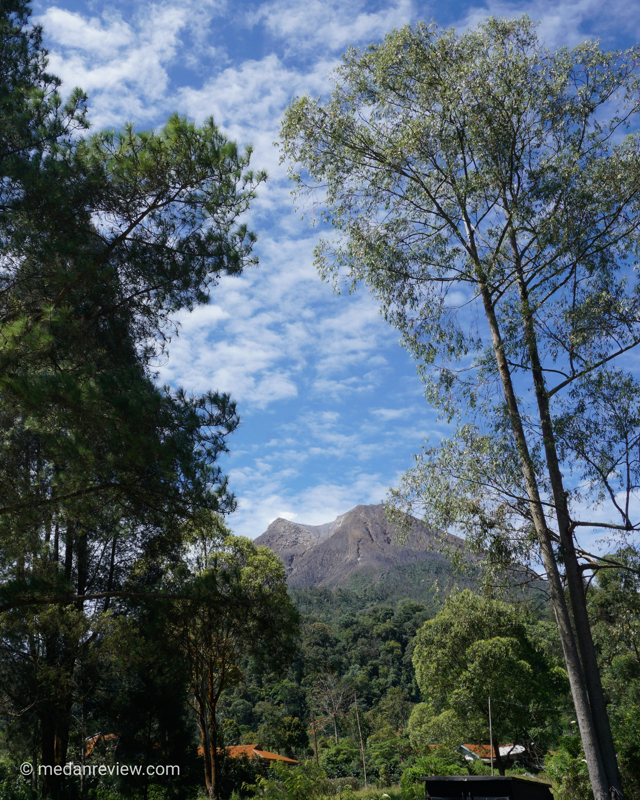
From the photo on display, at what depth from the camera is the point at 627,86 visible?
25.8ft

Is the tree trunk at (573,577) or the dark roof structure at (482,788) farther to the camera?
the dark roof structure at (482,788)

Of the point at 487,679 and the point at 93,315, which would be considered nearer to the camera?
the point at 93,315

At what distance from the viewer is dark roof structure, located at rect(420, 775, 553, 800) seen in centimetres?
782

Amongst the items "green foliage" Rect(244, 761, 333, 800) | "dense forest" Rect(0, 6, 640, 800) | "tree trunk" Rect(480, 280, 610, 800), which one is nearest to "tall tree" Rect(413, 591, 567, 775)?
"dense forest" Rect(0, 6, 640, 800)

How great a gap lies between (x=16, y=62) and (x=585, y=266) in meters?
8.13

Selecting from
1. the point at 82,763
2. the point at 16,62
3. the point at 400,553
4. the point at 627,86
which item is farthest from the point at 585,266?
the point at 400,553

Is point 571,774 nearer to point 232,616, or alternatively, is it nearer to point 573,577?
point 573,577

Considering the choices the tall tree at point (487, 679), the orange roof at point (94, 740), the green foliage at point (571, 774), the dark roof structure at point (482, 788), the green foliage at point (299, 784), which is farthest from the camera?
the tall tree at point (487, 679)

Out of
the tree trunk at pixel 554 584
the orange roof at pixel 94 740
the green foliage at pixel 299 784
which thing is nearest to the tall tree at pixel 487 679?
the tree trunk at pixel 554 584

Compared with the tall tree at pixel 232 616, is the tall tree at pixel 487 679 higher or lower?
A: lower

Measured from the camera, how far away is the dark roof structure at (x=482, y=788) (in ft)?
25.7

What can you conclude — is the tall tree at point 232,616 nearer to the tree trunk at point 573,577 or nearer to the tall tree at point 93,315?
the tall tree at point 93,315

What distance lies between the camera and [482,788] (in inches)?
313

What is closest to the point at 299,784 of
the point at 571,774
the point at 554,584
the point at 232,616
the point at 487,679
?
the point at 232,616
